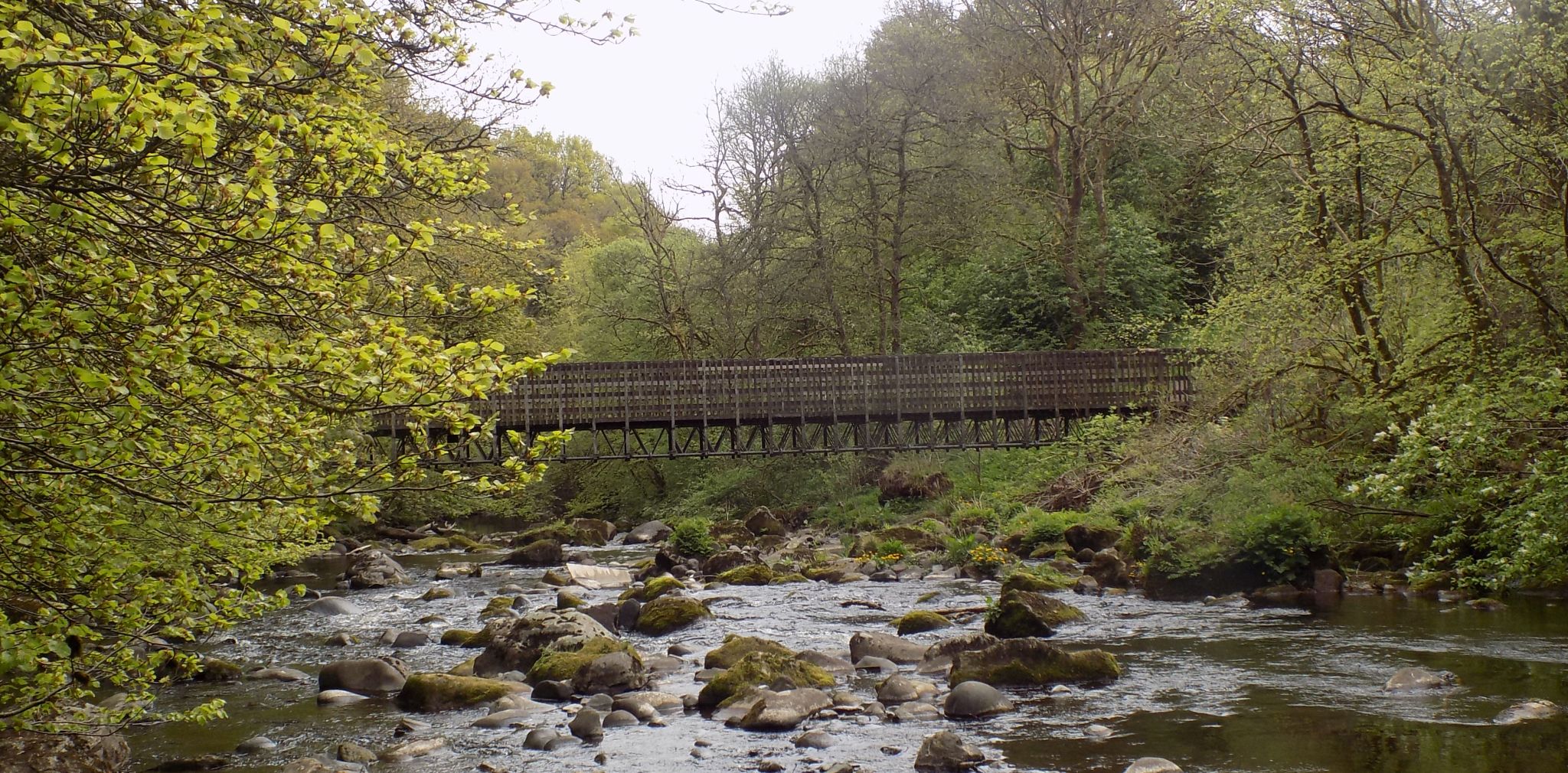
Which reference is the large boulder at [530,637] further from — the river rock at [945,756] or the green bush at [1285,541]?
the green bush at [1285,541]

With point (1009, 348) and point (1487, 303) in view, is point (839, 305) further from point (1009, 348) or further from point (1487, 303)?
point (1487, 303)

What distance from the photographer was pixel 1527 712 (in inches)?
351

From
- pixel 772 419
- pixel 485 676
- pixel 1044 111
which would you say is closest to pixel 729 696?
pixel 485 676

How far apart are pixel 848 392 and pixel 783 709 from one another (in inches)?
752

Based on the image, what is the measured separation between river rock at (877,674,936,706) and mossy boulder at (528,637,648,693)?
253cm

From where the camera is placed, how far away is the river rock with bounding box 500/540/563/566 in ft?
82.6

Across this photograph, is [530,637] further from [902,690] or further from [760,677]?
[902,690]

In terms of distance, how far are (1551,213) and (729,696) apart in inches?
405

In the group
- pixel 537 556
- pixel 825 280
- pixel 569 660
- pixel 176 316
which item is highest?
pixel 825 280

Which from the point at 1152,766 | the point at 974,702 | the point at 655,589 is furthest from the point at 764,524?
the point at 1152,766

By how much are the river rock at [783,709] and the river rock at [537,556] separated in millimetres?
15304

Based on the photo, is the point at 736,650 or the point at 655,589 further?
the point at 655,589

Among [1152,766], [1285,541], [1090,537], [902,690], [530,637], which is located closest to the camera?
[1152,766]

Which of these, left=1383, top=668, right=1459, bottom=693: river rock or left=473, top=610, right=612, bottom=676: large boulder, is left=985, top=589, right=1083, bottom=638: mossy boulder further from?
left=473, top=610, right=612, bottom=676: large boulder
